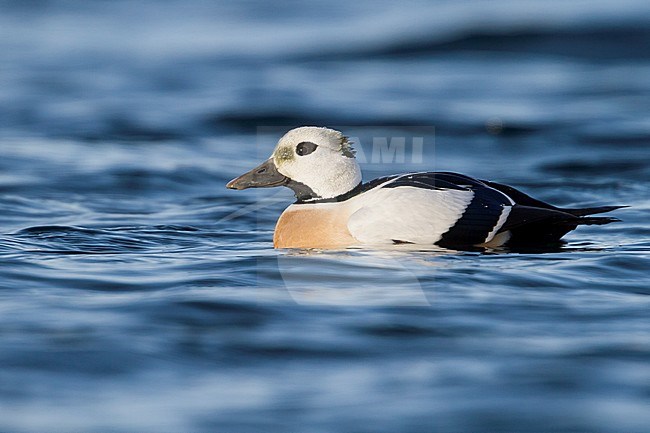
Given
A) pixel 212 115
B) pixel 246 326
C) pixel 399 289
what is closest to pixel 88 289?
pixel 246 326

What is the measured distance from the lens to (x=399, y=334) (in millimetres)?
6188

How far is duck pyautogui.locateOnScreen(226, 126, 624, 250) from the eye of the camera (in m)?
7.67

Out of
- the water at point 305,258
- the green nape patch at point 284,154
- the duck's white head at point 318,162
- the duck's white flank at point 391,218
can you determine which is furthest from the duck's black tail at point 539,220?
the green nape patch at point 284,154

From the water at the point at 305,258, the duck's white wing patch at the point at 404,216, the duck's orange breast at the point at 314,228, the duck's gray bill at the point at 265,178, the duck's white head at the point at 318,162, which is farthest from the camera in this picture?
the duck's gray bill at the point at 265,178

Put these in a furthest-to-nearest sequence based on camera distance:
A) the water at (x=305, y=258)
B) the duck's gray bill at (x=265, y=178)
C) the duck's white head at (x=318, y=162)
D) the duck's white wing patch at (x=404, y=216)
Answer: the duck's gray bill at (x=265, y=178), the duck's white head at (x=318, y=162), the duck's white wing patch at (x=404, y=216), the water at (x=305, y=258)

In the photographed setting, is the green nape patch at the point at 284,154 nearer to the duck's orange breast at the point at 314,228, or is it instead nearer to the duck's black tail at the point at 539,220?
the duck's orange breast at the point at 314,228

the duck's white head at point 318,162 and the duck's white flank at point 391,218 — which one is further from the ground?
the duck's white head at point 318,162

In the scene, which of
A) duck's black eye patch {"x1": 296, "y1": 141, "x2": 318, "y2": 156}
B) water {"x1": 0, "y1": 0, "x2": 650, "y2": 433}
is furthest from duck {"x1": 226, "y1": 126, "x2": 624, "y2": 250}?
water {"x1": 0, "y1": 0, "x2": 650, "y2": 433}

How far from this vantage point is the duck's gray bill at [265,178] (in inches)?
324

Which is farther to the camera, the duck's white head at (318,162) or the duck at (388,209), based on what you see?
the duck's white head at (318,162)

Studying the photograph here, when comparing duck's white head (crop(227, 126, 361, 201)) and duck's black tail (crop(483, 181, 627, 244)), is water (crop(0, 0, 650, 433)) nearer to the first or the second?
duck's black tail (crop(483, 181, 627, 244))

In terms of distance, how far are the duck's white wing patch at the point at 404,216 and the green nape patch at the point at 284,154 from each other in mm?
683

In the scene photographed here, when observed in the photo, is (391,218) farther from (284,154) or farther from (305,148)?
(284,154)

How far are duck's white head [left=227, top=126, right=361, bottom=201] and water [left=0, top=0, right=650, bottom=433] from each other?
1.81 ft
